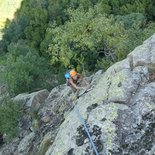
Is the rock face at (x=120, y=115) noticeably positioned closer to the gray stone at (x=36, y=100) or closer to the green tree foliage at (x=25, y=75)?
the gray stone at (x=36, y=100)

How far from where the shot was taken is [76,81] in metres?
25.2

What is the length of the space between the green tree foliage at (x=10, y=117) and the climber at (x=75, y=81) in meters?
6.27

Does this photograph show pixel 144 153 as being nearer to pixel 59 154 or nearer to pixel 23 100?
pixel 59 154

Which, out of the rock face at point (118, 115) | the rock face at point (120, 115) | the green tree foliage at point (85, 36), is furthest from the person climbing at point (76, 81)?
the green tree foliage at point (85, 36)

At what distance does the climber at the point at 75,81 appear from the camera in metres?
24.3

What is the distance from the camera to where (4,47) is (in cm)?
8688

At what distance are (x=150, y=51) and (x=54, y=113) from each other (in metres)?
8.58

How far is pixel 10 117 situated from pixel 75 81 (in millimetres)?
7219

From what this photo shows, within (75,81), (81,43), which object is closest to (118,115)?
(75,81)

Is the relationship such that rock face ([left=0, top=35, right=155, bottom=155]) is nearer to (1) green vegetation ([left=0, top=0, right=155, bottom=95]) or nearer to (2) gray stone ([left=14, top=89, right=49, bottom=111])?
(2) gray stone ([left=14, top=89, right=49, bottom=111])

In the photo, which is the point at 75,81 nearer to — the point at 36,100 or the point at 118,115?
the point at 36,100

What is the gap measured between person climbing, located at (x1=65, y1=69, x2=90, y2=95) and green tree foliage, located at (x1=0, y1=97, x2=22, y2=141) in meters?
6.27

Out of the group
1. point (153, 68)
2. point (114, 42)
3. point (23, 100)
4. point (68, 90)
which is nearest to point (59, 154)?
point (153, 68)

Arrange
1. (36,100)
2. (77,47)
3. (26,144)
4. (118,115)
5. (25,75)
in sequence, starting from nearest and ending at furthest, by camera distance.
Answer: (118,115) → (26,144) → (36,100) → (77,47) → (25,75)
